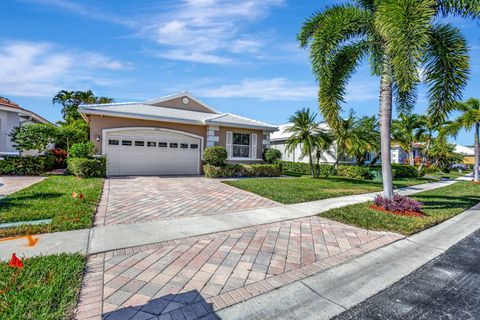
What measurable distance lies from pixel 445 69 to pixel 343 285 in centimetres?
772

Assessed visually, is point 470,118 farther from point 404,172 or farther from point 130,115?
point 130,115

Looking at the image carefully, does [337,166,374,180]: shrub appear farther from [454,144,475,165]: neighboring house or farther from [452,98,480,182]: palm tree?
[454,144,475,165]: neighboring house

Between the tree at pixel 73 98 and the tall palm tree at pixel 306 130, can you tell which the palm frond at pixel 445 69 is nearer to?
the tall palm tree at pixel 306 130

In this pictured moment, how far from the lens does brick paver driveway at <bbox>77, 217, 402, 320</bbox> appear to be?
8.88 feet

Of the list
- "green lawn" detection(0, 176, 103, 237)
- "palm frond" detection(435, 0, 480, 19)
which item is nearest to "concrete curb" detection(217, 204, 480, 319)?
"green lawn" detection(0, 176, 103, 237)

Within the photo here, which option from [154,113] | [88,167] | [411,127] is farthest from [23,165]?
[411,127]

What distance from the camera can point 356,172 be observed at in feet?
61.6

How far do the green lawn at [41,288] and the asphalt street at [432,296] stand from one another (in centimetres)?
302

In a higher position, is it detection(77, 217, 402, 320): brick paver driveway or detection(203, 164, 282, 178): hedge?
detection(203, 164, 282, 178): hedge

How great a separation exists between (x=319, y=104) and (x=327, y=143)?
6.99 m

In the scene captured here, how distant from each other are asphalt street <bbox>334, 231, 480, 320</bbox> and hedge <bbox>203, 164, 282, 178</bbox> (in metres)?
11.3

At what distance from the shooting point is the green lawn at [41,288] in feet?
8.00

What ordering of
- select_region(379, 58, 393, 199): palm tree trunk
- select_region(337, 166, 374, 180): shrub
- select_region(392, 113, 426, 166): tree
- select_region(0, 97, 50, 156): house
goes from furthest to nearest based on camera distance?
1. select_region(392, 113, 426, 166): tree
2. select_region(337, 166, 374, 180): shrub
3. select_region(0, 97, 50, 156): house
4. select_region(379, 58, 393, 199): palm tree trunk

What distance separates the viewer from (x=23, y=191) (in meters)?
8.16
